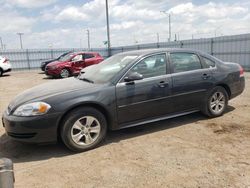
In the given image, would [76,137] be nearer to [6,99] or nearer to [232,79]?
[232,79]

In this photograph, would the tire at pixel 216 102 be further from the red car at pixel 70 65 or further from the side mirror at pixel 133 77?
the red car at pixel 70 65

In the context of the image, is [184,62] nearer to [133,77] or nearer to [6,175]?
[133,77]

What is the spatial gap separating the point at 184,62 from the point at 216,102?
1149 millimetres

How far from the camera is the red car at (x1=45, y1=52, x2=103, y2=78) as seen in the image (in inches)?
587

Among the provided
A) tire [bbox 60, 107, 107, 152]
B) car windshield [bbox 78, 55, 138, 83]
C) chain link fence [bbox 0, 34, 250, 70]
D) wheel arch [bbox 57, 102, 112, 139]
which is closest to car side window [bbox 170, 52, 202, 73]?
car windshield [bbox 78, 55, 138, 83]

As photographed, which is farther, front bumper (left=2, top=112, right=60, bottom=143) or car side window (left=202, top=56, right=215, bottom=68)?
car side window (left=202, top=56, right=215, bottom=68)

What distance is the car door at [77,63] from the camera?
15359mm

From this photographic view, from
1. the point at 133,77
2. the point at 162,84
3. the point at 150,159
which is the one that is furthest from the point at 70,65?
the point at 150,159

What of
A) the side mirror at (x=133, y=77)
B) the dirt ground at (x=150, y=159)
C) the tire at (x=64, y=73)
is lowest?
the dirt ground at (x=150, y=159)

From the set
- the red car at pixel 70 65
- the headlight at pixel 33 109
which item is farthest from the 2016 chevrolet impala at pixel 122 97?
the red car at pixel 70 65

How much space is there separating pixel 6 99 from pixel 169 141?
258 inches

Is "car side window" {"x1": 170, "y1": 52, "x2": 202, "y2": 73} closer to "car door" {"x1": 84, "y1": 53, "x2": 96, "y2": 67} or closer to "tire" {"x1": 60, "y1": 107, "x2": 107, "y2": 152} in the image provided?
"tire" {"x1": 60, "y1": 107, "x2": 107, "y2": 152}

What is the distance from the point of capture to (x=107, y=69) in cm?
480

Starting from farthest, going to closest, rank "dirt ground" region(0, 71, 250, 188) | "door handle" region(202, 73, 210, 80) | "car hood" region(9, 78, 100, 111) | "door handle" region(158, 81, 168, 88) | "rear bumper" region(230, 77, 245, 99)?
"rear bumper" region(230, 77, 245, 99), "door handle" region(202, 73, 210, 80), "door handle" region(158, 81, 168, 88), "car hood" region(9, 78, 100, 111), "dirt ground" region(0, 71, 250, 188)
